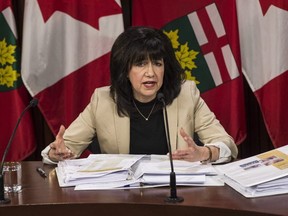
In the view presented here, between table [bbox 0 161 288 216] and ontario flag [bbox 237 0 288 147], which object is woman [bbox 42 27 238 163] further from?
ontario flag [bbox 237 0 288 147]

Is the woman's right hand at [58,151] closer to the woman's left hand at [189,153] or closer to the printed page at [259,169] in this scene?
the woman's left hand at [189,153]

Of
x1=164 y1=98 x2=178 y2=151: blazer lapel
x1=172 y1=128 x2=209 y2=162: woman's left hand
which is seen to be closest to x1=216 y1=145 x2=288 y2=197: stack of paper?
x1=172 y1=128 x2=209 y2=162: woman's left hand

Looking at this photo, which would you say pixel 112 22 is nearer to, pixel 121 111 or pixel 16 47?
pixel 16 47

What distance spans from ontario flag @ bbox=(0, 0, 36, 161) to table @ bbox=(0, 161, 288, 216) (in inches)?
65.0

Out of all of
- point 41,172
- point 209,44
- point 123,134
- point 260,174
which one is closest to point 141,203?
point 260,174

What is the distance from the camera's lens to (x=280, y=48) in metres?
3.26

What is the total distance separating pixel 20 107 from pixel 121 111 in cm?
115

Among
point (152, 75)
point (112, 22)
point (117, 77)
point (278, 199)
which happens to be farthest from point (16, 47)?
point (278, 199)

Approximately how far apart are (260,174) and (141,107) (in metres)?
0.92

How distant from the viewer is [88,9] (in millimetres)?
3363

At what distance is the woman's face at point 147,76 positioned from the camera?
2404 mm

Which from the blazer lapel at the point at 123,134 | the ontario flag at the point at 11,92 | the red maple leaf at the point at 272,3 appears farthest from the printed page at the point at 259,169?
the ontario flag at the point at 11,92

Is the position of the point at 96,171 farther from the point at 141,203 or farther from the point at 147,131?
the point at 147,131

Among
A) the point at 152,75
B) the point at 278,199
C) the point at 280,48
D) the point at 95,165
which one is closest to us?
the point at 278,199
